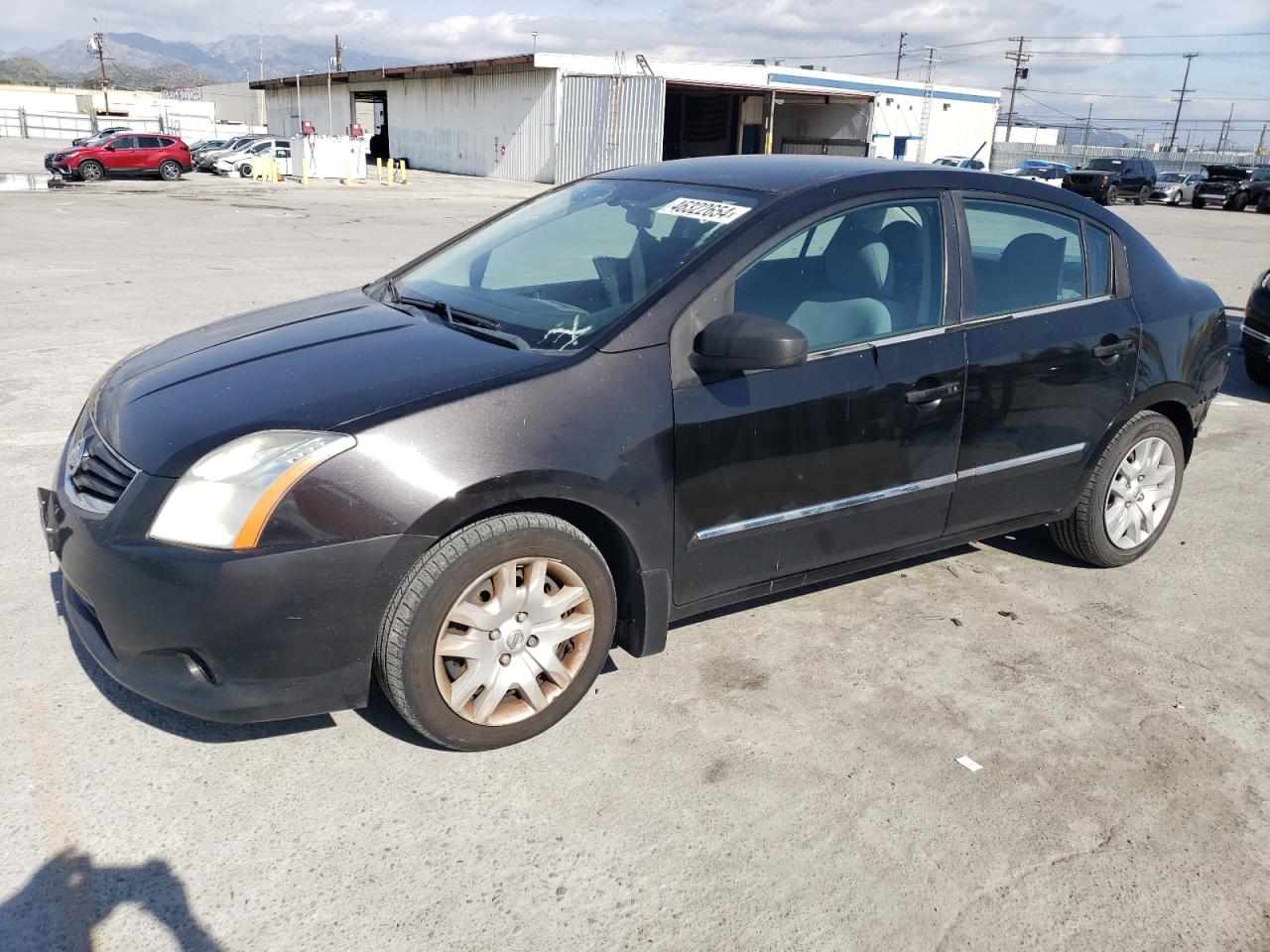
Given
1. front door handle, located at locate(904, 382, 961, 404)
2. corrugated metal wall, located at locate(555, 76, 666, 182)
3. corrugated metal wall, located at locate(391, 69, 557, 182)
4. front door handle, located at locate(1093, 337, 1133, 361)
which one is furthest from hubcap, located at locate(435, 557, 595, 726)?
corrugated metal wall, located at locate(391, 69, 557, 182)

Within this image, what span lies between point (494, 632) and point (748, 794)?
2.75ft

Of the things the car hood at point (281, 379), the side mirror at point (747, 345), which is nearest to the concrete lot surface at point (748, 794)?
the car hood at point (281, 379)

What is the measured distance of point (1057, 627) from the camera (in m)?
3.90

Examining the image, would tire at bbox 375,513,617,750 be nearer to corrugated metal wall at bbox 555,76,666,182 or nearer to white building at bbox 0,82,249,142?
corrugated metal wall at bbox 555,76,666,182

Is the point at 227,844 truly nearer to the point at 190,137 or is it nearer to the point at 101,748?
the point at 101,748

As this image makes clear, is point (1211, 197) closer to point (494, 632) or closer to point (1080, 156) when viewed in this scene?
point (1080, 156)

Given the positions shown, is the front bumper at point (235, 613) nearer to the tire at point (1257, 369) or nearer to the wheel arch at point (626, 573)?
the wheel arch at point (626, 573)

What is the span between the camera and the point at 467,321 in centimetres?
334

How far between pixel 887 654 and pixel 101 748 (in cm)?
254

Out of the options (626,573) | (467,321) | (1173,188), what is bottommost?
(626,573)

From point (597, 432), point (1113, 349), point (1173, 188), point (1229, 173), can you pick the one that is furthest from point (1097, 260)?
point (1229, 173)

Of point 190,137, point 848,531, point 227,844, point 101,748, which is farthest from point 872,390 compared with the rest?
point 190,137

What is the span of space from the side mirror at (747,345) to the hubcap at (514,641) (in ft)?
2.48

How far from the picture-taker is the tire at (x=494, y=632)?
2684 millimetres
